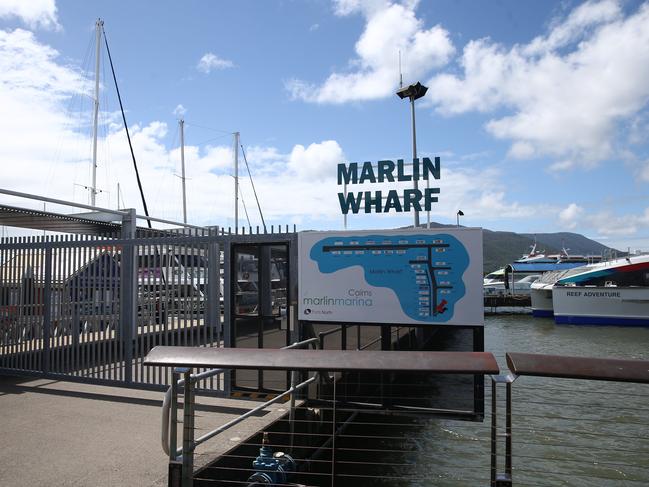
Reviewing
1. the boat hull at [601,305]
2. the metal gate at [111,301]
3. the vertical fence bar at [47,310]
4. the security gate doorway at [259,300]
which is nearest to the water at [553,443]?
the security gate doorway at [259,300]

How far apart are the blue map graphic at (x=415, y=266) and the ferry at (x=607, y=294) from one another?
2926cm

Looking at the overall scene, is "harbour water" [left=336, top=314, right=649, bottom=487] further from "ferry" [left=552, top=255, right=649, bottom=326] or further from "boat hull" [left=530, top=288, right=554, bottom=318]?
"boat hull" [left=530, top=288, right=554, bottom=318]

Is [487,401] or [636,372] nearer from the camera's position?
[636,372]

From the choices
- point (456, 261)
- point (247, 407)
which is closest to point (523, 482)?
point (456, 261)

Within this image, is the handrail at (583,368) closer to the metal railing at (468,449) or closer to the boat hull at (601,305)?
the metal railing at (468,449)

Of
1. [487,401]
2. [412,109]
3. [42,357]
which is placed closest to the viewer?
[42,357]

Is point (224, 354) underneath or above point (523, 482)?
above

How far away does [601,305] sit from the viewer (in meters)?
32.5

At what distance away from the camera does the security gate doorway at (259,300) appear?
8.61 m

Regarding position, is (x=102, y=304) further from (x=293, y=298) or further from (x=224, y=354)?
(x=224, y=354)

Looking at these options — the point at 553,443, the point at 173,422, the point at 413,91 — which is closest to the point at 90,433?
the point at 173,422

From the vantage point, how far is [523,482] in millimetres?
7629

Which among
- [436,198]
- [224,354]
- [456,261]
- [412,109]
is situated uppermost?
[412,109]

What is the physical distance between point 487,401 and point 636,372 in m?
9.65
